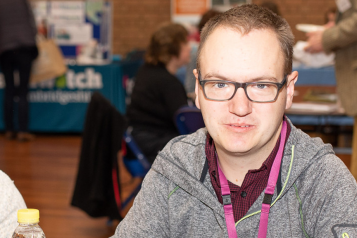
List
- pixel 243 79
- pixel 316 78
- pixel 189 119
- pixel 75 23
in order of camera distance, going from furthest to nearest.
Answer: pixel 75 23
pixel 316 78
pixel 189 119
pixel 243 79

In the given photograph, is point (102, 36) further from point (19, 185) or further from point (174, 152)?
point (174, 152)

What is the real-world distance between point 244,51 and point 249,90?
0.27ft

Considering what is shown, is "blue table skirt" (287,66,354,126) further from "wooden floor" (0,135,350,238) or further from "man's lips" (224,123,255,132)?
"man's lips" (224,123,255,132)

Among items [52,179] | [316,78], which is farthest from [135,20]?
[52,179]

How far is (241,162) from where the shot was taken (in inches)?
43.1

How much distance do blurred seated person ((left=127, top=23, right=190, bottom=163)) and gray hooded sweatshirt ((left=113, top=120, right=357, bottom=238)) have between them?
1.83 metres

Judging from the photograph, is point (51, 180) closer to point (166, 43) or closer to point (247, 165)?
point (166, 43)

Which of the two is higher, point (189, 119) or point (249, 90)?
point (249, 90)

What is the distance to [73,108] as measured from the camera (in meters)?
5.94

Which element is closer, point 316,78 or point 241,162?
point 241,162

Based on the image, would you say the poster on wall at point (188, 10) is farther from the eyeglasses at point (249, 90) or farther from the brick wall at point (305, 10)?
the eyeglasses at point (249, 90)

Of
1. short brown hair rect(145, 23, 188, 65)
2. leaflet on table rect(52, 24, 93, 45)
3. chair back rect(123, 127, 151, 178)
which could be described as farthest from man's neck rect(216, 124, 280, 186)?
leaflet on table rect(52, 24, 93, 45)

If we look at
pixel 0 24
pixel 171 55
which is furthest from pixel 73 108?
pixel 171 55

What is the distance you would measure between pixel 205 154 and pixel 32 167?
12.1 feet
